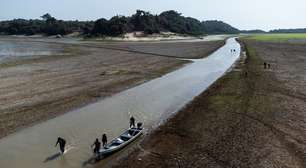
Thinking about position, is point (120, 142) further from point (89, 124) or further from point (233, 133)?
point (233, 133)

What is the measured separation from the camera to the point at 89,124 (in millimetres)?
29844

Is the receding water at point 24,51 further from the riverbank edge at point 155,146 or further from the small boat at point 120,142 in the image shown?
the small boat at point 120,142

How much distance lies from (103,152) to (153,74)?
35916 mm

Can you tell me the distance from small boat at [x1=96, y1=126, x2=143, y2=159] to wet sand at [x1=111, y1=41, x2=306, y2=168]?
0.90m

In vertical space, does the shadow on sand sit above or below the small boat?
below

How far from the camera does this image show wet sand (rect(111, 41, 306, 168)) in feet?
70.5

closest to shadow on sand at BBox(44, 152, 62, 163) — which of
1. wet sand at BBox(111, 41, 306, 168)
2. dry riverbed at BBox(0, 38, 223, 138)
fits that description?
wet sand at BBox(111, 41, 306, 168)

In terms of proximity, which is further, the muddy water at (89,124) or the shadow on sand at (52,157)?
the muddy water at (89,124)

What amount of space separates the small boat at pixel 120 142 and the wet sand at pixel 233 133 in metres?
0.90

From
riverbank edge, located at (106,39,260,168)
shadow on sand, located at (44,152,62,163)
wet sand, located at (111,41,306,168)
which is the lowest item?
shadow on sand, located at (44,152,62,163)

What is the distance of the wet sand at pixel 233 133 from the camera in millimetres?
21500

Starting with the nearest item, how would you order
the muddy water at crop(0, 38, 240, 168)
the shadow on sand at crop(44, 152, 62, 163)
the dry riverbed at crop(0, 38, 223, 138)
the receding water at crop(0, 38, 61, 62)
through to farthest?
the shadow on sand at crop(44, 152, 62, 163) → the muddy water at crop(0, 38, 240, 168) → the dry riverbed at crop(0, 38, 223, 138) → the receding water at crop(0, 38, 61, 62)

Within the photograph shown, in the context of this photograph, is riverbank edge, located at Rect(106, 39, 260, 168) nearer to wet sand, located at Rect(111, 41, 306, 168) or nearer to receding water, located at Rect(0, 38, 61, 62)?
wet sand, located at Rect(111, 41, 306, 168)

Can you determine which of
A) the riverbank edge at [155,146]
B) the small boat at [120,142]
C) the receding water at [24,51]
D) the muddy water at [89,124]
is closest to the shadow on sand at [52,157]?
the muddy water at [89,124]
